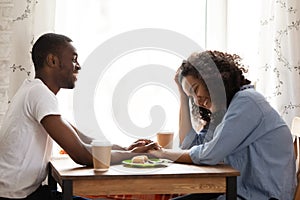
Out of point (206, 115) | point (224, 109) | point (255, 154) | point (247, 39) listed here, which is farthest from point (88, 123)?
point (247, 39)

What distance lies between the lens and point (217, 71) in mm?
1866

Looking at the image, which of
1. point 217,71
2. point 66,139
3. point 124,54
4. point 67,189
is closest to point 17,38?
point 124,54

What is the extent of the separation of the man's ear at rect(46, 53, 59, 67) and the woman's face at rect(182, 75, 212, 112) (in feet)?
1.75

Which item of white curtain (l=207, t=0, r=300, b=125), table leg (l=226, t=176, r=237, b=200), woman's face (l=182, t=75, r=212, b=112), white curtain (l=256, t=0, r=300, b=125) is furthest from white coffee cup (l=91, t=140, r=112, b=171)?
white curtain (l=256, t=0, r=300, b=125)

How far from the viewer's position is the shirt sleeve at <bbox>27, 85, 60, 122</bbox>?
1680 mm

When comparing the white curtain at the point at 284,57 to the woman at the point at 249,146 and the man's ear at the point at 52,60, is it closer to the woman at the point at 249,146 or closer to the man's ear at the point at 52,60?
the woman at the point at 249,146

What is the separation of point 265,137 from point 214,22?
57.0 inches

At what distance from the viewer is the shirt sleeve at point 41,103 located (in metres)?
1.68

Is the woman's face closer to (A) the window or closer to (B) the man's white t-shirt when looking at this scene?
(B) the man's white t-shirt

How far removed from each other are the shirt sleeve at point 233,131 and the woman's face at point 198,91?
0.20 meters

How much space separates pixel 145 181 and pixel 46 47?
74 centimetres

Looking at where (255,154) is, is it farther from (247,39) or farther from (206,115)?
(247,39)

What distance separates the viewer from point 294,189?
5.75ft

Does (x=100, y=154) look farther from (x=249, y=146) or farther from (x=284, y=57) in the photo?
(x=284, y=57)
